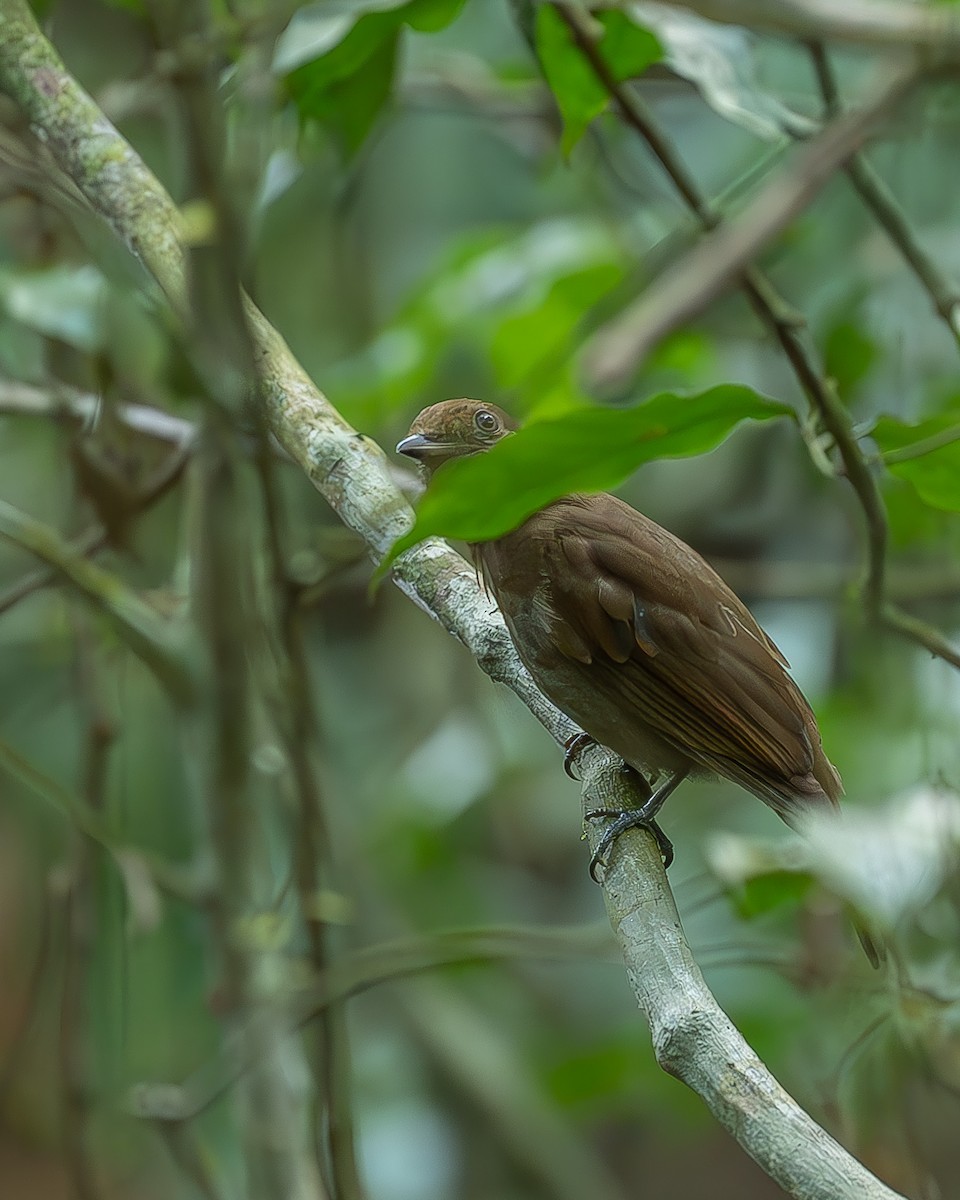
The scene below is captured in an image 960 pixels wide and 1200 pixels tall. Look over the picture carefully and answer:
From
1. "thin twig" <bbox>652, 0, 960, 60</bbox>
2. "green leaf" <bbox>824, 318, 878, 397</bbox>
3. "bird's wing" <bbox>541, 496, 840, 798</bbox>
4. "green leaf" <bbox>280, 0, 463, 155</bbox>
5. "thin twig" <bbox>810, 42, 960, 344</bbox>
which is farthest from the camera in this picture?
"green leaf" <bbox>824, 318, 878, 397</bbox>

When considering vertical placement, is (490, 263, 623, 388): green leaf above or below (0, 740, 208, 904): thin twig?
above

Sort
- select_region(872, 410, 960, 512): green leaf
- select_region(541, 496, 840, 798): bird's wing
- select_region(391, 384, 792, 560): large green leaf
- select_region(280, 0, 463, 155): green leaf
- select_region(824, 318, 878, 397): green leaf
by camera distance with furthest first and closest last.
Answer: select_region(824, 318, 878, 397): green leaf, select_region(541, 496, 840, 798): bird's wing, select_region(280, 0, 463, 155): green leaf, select_region(872, 410, 960, 512): green leaf, select_region(391, 384, 792, 560): large green leaf

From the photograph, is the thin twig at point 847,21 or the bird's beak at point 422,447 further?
the bird's beak at point 422,447

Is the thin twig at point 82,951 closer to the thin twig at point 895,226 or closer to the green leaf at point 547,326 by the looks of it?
the green leaf at point 547,326

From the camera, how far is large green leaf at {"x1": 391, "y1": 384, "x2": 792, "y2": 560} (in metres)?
1.63

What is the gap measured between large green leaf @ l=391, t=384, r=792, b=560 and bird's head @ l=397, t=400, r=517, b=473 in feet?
4.08

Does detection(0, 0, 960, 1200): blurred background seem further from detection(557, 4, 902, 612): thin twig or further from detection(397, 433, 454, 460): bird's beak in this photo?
detection(397, 433, 454, 460): bird's beak

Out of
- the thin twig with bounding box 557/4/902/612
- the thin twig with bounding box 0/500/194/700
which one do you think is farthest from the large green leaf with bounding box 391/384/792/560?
the thin twig with bounding box 0/500/194/700

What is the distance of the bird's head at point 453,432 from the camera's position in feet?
9.88

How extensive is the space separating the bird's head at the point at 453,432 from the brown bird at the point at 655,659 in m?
0.26

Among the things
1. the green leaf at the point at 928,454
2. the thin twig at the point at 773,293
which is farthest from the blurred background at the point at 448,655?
the thin twig at the point at 773,293

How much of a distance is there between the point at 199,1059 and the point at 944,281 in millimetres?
3130

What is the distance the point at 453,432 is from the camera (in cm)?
303

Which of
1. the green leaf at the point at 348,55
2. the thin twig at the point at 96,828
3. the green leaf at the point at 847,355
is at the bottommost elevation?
the thin twig at the point at 96,828
